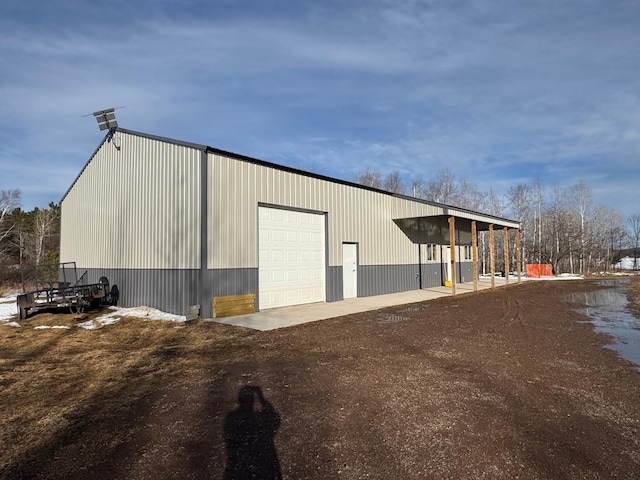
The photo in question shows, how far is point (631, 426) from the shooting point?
368cm

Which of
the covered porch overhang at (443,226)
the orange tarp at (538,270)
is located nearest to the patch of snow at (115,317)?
the covered porch overhang at (443,226)

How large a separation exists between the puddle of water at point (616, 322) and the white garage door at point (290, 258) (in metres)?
8.11

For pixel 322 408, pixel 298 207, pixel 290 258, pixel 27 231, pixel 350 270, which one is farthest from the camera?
pixel 27 231

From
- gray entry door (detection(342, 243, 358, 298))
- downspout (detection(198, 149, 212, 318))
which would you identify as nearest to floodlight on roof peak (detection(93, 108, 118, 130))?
downspout (detection(198, 149, 212, 318))

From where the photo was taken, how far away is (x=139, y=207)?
41.1 feet

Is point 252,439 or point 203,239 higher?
point 203,239

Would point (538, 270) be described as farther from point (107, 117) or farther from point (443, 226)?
point (107, 117)

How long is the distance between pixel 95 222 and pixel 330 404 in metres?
13.9

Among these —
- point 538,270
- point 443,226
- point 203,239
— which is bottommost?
point 538,270

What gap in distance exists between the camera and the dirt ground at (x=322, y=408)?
3.06 m

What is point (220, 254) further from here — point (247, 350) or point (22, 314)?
point (22, 314)

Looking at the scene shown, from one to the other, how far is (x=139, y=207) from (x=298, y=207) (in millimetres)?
4975

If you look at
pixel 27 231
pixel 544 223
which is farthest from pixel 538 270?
pixel 27 231

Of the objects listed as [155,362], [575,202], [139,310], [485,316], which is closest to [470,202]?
[575,202]
